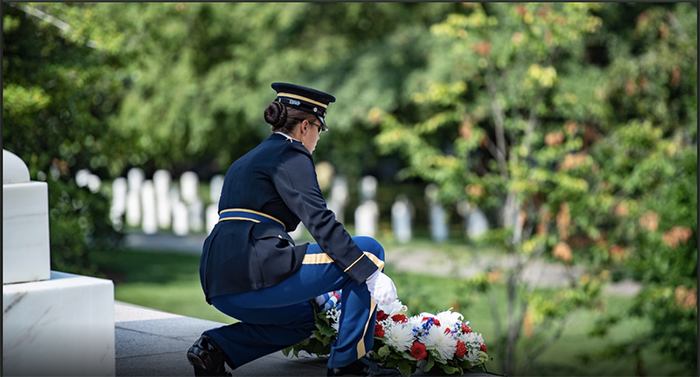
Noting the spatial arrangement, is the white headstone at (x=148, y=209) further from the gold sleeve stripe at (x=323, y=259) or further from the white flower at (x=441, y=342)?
the gold sleeve stripe at (x=323, y=259)

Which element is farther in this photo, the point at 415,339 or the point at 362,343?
the point at 415,339

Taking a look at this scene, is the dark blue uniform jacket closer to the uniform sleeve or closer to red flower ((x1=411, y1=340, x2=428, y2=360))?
the uniform sleeve

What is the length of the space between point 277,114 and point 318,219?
0.56 metres

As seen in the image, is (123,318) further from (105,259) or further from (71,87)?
(105,259)

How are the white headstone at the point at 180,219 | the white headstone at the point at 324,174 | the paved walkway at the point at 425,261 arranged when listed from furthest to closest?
the white headstone at the point at 324,174, the white headstone at the point at 180,219, the paved walkway at the point at 425,261

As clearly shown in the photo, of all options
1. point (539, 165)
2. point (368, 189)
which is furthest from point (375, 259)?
point (368, 189)

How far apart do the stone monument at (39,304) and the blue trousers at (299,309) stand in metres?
0.52

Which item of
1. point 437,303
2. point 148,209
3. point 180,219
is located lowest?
point 437,303

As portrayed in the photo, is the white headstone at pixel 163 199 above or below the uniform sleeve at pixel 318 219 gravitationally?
above

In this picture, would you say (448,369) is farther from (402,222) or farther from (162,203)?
(162,203)

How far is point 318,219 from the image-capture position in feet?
11.6

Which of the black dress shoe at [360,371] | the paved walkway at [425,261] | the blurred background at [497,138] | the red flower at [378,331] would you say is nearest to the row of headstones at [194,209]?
the paved walkway at [425,261]

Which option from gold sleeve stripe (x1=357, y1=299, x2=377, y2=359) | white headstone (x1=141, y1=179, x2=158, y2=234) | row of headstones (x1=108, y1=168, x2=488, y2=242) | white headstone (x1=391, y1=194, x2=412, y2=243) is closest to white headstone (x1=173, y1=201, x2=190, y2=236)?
row of headstones (x1=108, y1=168, x2=488, y2=242)

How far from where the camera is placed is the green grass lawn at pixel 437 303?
9234 millimetres
